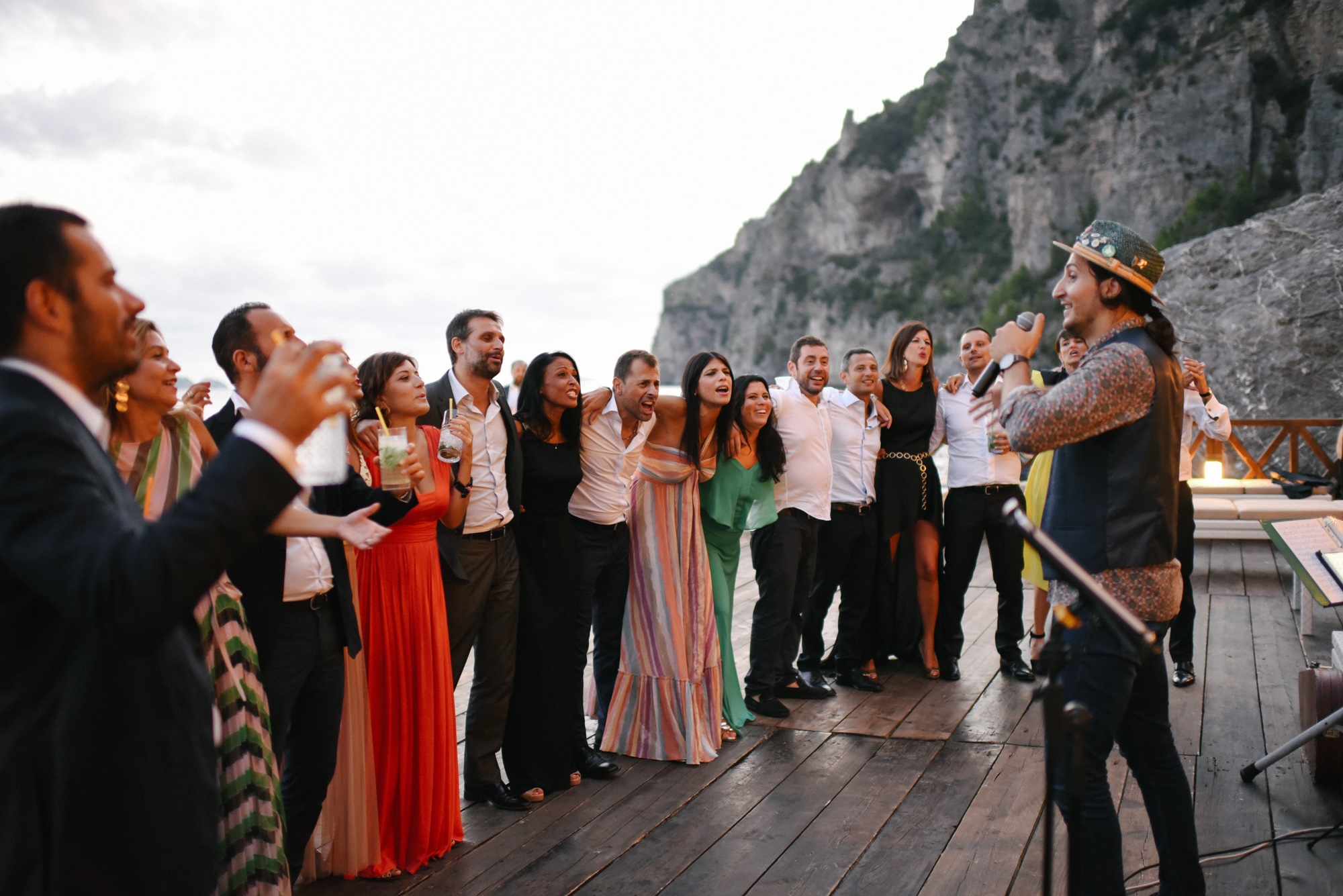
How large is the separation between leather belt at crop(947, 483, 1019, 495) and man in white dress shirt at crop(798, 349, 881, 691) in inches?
19.6

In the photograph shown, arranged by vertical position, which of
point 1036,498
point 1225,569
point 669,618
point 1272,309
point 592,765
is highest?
point 1272,309

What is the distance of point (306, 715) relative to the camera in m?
2.46

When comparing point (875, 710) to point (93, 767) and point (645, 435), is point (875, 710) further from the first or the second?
point (93, 767)

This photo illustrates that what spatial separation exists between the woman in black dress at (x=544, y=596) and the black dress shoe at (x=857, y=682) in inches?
73.7

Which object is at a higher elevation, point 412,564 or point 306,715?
point 412,564

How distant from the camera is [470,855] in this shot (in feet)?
9.63

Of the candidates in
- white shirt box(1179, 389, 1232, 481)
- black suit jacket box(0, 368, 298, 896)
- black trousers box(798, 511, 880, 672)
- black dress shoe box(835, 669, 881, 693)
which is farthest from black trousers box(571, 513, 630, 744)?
white shirt box(1179, 389, 1232, 481)

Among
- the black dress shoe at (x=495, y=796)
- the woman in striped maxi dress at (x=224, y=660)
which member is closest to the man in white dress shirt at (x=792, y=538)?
the black dress shoe at (x=495, y=796)

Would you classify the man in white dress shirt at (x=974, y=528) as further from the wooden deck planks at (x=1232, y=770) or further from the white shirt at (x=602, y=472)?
the white shirt at (x=602, y=472)

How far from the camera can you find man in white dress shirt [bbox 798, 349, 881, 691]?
481 cm

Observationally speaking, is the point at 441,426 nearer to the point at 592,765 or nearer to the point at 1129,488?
the point at 592,765

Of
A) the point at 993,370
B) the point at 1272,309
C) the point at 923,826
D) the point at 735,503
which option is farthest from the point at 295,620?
the point at 1272,309

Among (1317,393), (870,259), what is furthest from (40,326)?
(870,259)

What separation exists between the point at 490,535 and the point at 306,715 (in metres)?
0.97
